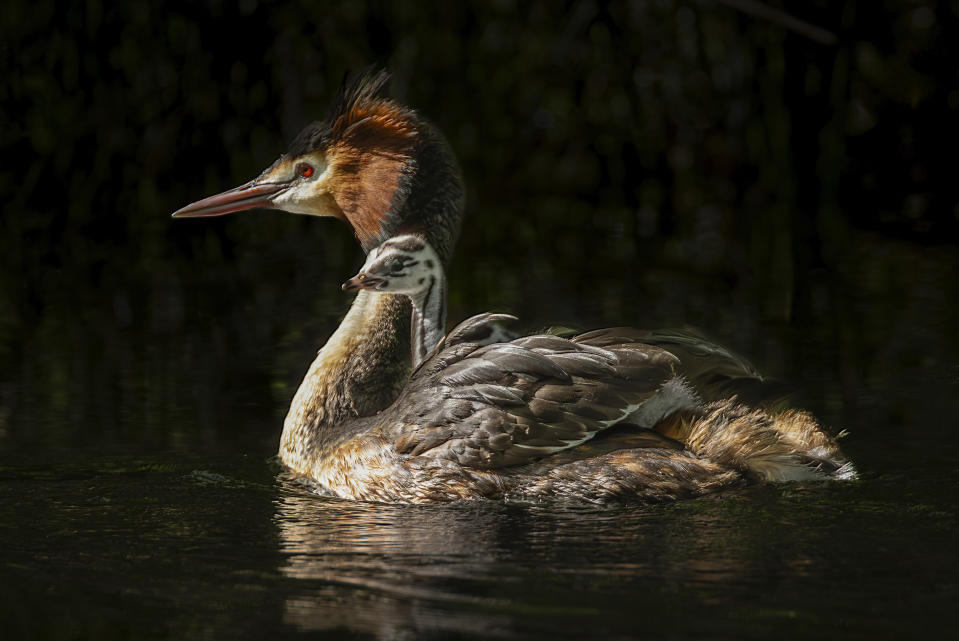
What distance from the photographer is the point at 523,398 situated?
4.95 meters

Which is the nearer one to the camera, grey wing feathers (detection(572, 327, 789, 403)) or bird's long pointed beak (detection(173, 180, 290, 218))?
grey wing feathers (detection(572, 327, 789, 403))

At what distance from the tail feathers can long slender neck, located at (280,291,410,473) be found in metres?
1.07

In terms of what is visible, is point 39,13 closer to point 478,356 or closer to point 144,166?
point 144,166

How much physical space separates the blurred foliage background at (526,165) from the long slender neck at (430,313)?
5.25 feet

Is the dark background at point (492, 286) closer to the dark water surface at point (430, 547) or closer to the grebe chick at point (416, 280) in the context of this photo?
the dark water surface at point (430, 547)

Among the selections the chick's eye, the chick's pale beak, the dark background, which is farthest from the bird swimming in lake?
the chick's eye

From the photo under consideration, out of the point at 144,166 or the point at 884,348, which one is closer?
the point at 884,348

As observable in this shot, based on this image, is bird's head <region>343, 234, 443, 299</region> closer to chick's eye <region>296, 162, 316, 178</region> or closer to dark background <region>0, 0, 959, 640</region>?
chick's eye <region>296, 162, 316, 178</region>

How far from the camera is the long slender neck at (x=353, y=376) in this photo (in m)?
5.55

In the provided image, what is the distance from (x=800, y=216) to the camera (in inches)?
450

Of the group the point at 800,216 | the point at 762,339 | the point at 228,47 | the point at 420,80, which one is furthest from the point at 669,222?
the point at 762,339

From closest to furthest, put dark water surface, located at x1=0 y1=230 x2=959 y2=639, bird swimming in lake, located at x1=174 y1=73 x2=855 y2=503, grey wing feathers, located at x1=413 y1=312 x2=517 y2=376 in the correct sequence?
dark water surface, located at x1=0 y1=230 x2=959 y2=639
bird swimming in lake, located at x1=174 y1=73 x2=855 y2=503
grey wing feathers, located at x1=413 y1=312 x2=517 y2=376

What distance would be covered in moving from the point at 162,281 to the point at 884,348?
13.7ft

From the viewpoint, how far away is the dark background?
4027 mm
